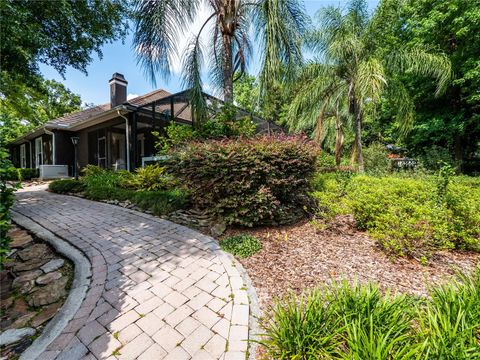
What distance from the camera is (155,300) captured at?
229 cm

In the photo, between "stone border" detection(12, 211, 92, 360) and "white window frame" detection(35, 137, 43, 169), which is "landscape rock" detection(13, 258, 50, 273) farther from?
"white window frame" detection(35, 137, 43, 169)

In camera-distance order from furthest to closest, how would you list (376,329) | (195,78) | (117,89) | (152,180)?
(117,89) → (152,180) → (195,78) → (376,329)

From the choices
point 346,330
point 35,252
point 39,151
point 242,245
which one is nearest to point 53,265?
point 35,252

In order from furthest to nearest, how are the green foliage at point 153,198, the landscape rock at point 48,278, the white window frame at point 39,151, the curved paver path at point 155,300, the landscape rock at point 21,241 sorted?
1. the white window frame at point 39,151
2. the green foliage at point 153,198
3. the landscape rock at point 21,241
4. the landscape rock at point 48,278
5. the curved paver path at point 155,300

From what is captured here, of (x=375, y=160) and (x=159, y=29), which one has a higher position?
(x=159, y=29)

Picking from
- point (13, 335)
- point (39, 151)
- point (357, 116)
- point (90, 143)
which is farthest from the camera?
point (39, 151)

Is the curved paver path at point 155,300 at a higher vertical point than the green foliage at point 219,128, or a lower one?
lower

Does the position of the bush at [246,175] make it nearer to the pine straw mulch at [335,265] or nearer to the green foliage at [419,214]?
the pine straw mulch at [335,265]

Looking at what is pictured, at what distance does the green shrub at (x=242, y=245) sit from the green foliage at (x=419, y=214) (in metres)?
1.53

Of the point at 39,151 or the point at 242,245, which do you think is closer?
the point at 242,245

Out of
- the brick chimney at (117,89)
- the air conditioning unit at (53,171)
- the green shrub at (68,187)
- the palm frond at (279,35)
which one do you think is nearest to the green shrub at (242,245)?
the palm frond at (279,35)

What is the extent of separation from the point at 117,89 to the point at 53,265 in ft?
38.4

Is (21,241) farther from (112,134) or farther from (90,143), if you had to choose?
(90,143)

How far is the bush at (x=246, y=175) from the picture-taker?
3.87m
